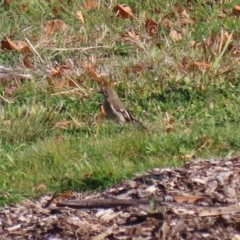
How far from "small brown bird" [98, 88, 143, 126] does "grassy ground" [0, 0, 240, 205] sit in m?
0.11

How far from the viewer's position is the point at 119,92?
10.1 m

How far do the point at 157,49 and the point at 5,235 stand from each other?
5.44m

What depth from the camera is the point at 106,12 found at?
12195 millimetres

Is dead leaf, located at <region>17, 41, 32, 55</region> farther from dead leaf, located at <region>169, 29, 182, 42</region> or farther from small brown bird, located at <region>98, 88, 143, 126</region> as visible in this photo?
small brown bird, located at <region>98, 88, 143, 126</region>

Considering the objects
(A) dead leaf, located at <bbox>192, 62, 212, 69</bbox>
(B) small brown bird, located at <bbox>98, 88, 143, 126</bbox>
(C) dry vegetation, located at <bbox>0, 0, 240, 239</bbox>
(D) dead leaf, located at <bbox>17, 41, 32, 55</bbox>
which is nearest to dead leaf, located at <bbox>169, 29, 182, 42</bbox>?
(C) dry vegetation, located at <bbox>0, 0, 240, 239</bbox>

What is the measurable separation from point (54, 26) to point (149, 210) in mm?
6376

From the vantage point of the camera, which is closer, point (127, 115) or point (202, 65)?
point (127, 115)

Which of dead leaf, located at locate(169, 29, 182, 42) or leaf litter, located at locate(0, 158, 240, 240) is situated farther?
dead leaf, located at locate(169, 29, 182, 42)

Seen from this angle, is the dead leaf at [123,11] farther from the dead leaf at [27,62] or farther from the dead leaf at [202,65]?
the dead leaf at [202,65]

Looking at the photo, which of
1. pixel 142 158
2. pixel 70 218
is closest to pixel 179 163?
pixel 142 158

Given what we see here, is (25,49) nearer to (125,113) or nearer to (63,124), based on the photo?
(63,124)

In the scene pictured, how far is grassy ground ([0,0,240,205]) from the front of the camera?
24.7ft

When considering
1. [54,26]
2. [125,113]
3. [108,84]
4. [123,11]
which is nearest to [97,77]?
[108,84]

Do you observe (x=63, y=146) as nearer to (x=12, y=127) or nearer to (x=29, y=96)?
(x=12, y=127)
